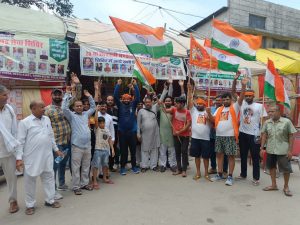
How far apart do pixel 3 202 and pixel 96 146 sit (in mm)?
1704

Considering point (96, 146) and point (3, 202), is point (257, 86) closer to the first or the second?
point (96, 146)

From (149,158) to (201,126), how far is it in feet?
5.08

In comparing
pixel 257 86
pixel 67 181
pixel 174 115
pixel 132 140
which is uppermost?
pixel 257 86

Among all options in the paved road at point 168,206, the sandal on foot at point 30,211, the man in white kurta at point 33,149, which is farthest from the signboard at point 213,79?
the sandal on foot at point 30,211

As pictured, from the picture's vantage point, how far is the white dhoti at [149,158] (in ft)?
22.6

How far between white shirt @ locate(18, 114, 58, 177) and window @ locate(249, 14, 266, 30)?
16221 mm

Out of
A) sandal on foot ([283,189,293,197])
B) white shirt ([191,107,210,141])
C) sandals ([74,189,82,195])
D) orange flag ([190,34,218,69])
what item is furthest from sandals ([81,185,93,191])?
orange flag ([190,34,218,69])

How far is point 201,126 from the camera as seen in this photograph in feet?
20.1

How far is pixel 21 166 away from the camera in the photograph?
4.22m

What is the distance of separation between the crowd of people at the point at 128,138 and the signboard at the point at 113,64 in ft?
4.87

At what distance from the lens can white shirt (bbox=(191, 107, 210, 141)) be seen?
6117 mm

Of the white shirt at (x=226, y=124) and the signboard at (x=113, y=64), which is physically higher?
the signboard at (x=113, y=64)

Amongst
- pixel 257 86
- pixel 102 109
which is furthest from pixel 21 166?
pixel 257 86

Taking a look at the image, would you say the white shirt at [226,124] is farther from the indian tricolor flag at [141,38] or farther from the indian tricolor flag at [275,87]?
the indian tricolor flag at [141,38]
